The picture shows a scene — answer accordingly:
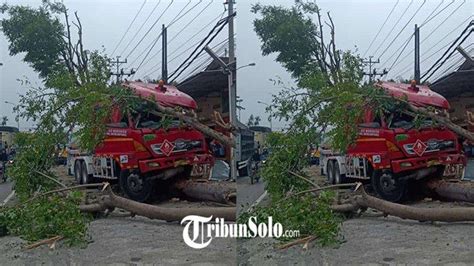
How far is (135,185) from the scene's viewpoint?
268 cm

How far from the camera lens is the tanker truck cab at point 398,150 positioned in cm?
255

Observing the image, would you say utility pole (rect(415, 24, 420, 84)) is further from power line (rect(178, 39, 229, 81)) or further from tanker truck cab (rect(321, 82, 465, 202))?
power line (rect(178, 39, 229, 81))

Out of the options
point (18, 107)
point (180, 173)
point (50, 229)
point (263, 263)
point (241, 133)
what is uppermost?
point (18, 107)

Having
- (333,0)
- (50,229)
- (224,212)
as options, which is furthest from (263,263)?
(333,0)

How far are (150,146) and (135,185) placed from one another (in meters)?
0.22

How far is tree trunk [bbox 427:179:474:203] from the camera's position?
257 cm

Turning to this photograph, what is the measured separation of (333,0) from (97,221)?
168cm

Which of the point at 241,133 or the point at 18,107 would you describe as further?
the point at 18,107

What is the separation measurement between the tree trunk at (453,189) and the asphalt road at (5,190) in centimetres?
222

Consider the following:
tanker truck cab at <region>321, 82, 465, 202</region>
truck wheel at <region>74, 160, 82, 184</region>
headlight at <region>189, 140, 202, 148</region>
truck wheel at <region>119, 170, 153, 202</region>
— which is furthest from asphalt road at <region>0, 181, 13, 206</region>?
tanker truck cab at <region>321, 82, 465, 202</region>

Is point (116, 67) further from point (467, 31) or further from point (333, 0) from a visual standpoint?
point (467, 31)

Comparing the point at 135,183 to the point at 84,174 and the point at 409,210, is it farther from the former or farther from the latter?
the point at 409,210

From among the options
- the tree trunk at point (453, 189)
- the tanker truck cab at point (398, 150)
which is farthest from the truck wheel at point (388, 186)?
the tree trunk at point (453, 189)

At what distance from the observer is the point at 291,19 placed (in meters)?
2.58
